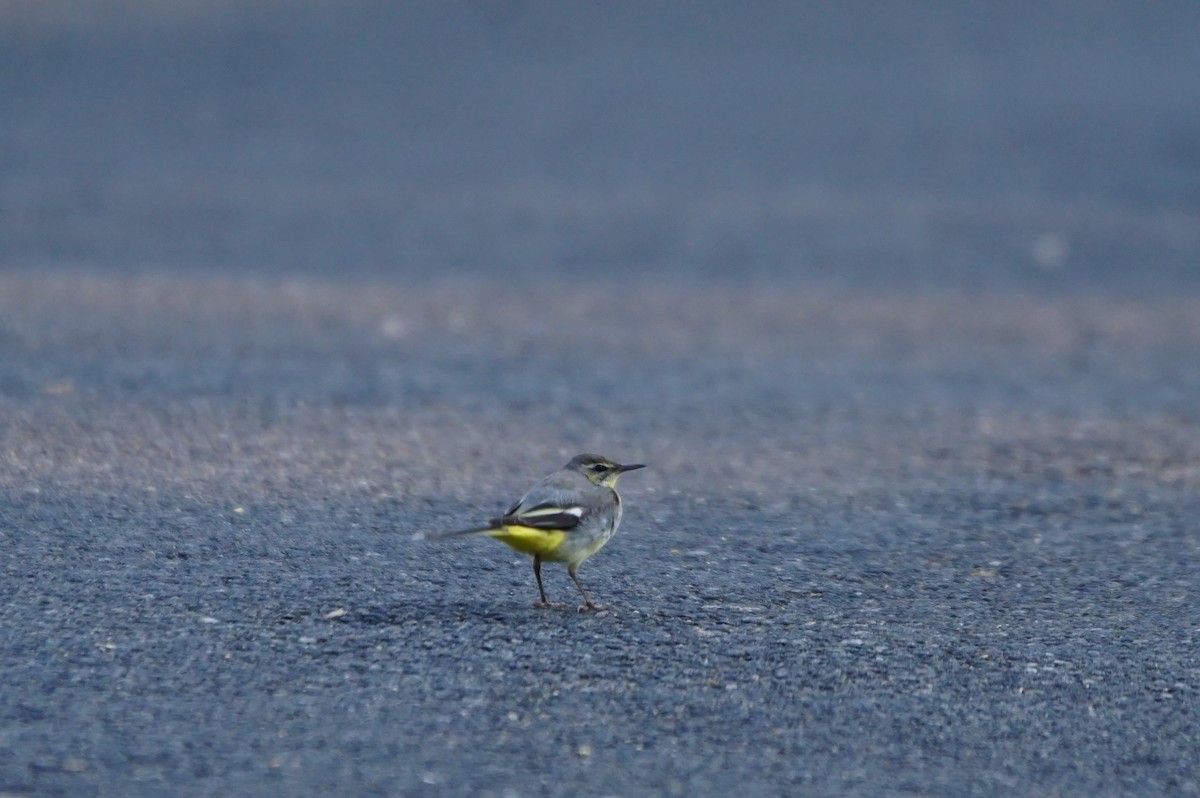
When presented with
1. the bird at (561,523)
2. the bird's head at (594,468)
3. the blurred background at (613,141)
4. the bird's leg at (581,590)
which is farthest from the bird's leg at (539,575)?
the blurred background at (613,141)

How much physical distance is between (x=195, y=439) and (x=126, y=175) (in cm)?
673

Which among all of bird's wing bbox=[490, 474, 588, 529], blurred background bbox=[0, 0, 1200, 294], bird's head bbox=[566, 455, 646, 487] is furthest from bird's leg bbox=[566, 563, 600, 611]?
blurred background bbox=[0, 0, 1200, 294]

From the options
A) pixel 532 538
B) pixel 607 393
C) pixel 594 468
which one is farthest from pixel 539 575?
pixel 607 393

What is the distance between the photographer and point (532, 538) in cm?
487

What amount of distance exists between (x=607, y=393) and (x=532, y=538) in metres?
3.75

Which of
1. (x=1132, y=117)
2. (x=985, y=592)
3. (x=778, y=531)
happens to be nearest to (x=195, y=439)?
(x=778, y=531)

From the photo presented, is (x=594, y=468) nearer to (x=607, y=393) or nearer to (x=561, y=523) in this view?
(x=561, y=523)

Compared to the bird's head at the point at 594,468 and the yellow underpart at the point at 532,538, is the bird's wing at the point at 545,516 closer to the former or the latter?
the yellow underpart at the point at 532,538

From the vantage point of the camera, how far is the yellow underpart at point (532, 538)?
15.6ft

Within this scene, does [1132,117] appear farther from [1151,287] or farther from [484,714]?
[484,714]

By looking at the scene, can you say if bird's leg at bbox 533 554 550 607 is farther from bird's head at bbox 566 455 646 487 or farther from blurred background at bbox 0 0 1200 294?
blurred background at bbox 0 0 1200 294

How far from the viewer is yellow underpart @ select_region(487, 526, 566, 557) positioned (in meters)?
4.77

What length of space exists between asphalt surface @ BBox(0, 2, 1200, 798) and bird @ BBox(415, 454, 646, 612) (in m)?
0.23

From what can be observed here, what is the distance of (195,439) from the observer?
22.7 feet
